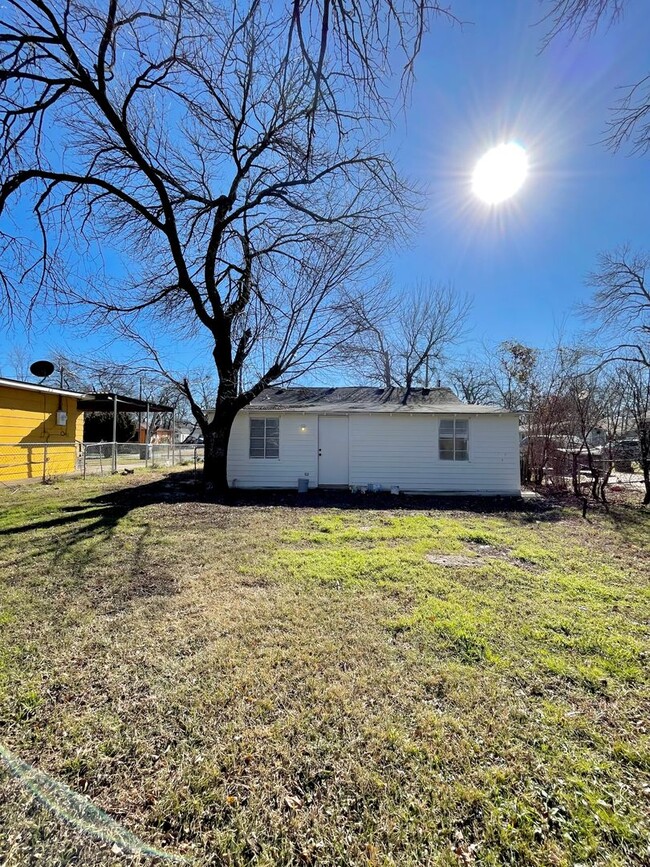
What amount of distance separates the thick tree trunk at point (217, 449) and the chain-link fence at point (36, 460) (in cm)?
509

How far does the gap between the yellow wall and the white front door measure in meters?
8.09

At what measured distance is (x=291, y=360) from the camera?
991 cm

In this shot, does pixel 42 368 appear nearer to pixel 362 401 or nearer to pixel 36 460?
pixel 36 460

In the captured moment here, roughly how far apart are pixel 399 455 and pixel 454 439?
1.65 meters

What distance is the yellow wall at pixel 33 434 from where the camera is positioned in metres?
10.8

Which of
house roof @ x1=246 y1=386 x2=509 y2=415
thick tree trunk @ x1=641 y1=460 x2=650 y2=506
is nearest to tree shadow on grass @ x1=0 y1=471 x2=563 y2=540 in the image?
house roof @ x1=246 y1=386 x2=509 y2=415

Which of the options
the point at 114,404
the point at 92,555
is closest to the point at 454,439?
the point at 92,555

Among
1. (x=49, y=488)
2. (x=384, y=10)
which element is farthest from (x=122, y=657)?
(x=49, y=488)

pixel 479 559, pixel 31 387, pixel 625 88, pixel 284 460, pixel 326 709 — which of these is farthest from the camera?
pixel 31 387

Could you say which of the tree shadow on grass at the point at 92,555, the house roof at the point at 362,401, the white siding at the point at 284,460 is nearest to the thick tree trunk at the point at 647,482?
the house roof at the point at 362,401

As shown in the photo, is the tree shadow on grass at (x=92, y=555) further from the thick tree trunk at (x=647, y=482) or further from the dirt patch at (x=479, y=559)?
the thick tree trunk at (x=647, y=482)

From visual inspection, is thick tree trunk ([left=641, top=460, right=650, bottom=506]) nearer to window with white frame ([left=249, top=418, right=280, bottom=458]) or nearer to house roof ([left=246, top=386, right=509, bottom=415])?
house roof ([left=246, top=386, right=509, bottom=415])

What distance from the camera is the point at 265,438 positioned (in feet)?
37.4

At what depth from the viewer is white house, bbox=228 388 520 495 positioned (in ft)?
36.2
